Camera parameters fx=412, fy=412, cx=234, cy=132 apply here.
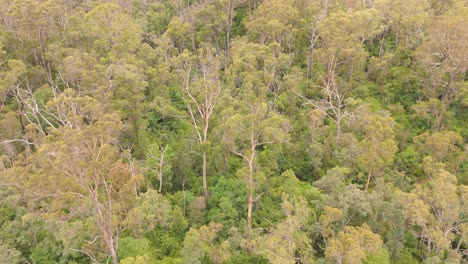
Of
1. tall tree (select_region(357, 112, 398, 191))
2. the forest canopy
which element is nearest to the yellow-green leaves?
the forest canopy

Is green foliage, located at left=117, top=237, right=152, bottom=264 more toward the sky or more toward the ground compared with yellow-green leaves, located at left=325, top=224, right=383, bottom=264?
more toward the ground

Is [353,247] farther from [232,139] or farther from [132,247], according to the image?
[132,247]

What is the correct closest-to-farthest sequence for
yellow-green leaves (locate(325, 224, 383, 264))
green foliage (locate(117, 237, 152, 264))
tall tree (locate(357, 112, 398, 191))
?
yellow-green leaves (locate(325, 224, 383, 264))
green foliage (locate(117, 237, 152, 264))
tall tree (locate(357, 112, 398, 191))

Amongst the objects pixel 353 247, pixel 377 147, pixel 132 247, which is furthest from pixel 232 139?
pixel 353 247

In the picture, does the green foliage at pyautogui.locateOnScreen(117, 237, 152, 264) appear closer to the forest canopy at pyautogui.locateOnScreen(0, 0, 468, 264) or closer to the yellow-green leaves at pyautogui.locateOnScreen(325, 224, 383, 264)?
the forest canopy at pyautogui.locateOnScreen(0, 0, 468, 264)

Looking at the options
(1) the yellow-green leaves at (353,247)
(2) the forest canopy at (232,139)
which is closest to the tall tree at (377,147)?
(2) the forest canopy at (232,139)

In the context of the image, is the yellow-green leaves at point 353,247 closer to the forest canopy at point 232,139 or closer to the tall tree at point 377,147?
the forest canopy at point 232,139

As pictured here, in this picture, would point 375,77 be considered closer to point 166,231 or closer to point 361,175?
point 361,175

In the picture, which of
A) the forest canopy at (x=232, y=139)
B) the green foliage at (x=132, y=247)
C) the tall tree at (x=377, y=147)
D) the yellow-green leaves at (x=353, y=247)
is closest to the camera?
the yellow-green leaves at (x=353, y=247)
